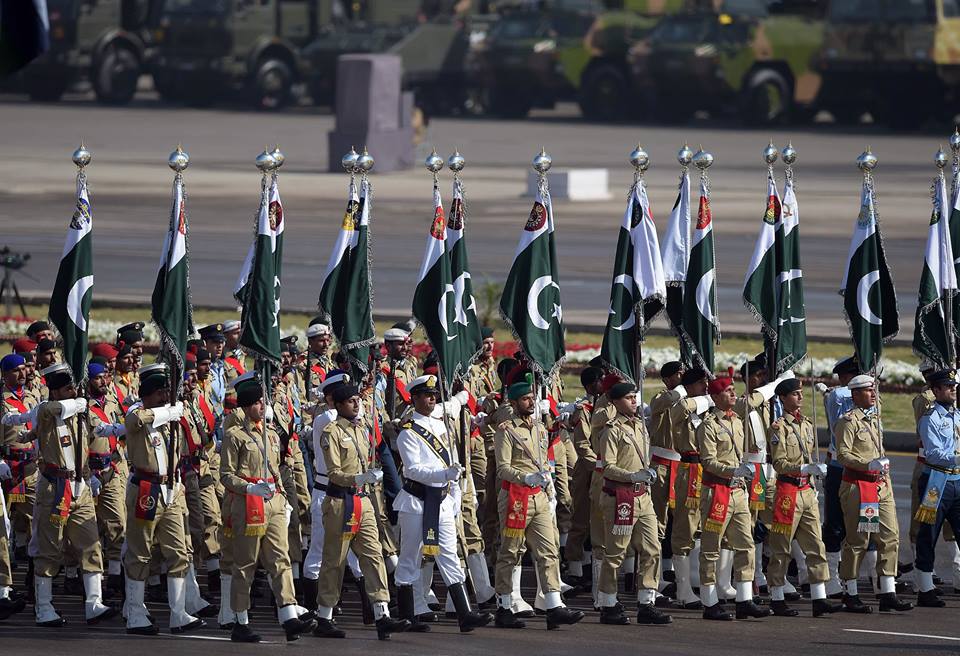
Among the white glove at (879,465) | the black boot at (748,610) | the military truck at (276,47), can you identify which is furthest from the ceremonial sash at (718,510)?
the military truck at (276,47)

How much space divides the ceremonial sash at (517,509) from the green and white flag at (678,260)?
6.12ft

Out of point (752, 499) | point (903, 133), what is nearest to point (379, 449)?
point (752, 499)

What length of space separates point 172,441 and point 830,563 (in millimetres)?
4227

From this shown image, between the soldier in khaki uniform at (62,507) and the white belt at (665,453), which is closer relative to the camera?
the soldier in khaki uniform at (62,507)

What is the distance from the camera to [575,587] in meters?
12.6

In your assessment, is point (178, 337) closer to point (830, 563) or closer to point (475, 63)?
point (830, 563)

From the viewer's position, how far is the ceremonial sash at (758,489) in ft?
39.9

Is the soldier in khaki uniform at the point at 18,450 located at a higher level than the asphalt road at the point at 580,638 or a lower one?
higher

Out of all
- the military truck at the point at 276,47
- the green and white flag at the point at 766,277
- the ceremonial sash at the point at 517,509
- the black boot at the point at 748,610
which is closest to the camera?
the ceremonial sash at the point at 517,509

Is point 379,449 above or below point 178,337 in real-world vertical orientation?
below

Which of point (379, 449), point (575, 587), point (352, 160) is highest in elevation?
point (352, 160)

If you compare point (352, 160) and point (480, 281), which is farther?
point (480, 281)

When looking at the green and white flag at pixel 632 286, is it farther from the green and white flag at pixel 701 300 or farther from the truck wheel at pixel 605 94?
the truck wheel at pixel 605 94

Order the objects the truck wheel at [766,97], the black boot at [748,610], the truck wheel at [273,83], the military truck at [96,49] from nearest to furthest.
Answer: the black boot at [748,610], the truck wheel at [766,97], the military truck at [96,49], the truck wheel at [273,83]
